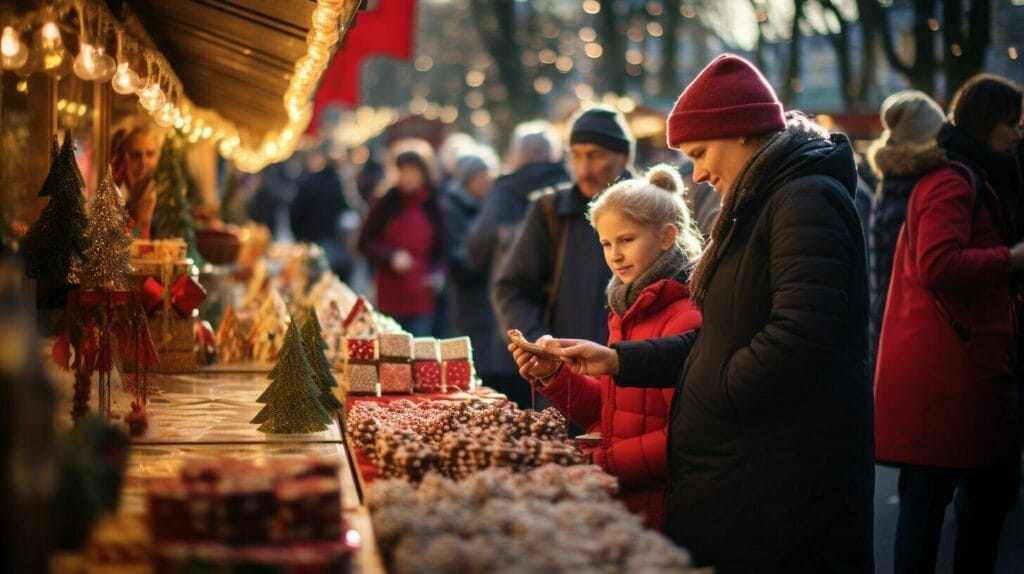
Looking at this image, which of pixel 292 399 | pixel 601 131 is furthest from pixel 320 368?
pixel 601 131

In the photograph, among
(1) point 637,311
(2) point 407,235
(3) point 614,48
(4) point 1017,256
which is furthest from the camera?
(3) point 614,48

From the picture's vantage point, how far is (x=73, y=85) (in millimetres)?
6395

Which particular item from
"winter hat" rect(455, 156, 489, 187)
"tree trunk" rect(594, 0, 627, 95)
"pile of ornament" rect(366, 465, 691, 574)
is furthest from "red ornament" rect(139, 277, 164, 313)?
"tree trunk" rect(594, 0, 627, 95)

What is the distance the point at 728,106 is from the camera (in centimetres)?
454

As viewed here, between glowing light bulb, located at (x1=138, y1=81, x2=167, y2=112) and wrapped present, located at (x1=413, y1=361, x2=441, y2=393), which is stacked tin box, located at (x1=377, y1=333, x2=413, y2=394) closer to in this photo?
wrapped present, located at (x1=413, y1=361, x2=441, y2=393)

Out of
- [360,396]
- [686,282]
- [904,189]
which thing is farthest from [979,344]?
[360,396]

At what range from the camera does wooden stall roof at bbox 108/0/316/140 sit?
6.54 m

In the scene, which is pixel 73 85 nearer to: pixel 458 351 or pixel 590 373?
pixel 458 351

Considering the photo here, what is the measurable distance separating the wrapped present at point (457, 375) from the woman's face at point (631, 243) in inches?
50.4

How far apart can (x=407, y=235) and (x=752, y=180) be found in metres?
9.77

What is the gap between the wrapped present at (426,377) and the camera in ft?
20.5

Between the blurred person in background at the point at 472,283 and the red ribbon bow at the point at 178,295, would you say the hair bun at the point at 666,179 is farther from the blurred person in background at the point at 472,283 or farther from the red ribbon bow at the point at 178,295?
the blurred person in background at the point at 472,283

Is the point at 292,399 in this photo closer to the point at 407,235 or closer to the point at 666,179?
the point at 666,179

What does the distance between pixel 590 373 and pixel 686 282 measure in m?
0.78
